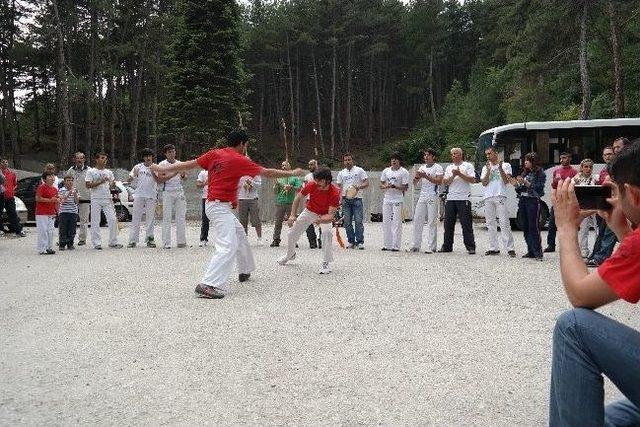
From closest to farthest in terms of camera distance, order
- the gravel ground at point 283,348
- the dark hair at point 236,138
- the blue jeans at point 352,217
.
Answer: the gravel ground at point 283,348
the dark hair at point 236,138
the blue jeans at point 352,217

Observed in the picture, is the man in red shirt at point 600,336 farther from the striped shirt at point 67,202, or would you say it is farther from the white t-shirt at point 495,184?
the striped shirt at point 67,202

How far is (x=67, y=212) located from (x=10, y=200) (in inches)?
177

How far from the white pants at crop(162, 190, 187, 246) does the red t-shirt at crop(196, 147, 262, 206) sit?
18.4 ft

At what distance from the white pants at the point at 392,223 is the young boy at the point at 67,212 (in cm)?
667

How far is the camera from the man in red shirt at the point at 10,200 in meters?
16.3

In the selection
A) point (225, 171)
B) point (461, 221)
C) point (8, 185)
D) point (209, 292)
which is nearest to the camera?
point (209, 292)

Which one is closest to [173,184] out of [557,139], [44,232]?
[44,232]

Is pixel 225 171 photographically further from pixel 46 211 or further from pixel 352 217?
pixel 46 211

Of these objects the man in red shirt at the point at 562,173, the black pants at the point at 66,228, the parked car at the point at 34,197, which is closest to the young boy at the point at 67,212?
the black pants at the point at 66,228

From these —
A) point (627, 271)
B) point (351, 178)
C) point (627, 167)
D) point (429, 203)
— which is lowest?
point (627, 271)

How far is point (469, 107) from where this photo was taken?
4959 centimetres

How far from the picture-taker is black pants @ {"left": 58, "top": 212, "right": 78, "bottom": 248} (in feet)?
42.9

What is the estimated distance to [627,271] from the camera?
2.35 meters

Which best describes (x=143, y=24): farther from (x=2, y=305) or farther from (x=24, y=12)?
(x=2, y=305)
